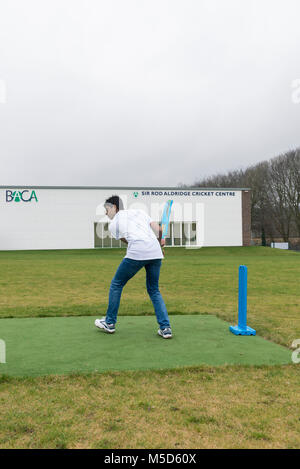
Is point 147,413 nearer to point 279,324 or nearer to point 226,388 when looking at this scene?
Answer: point 226,388

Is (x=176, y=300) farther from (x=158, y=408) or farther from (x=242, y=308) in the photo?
(x=158, y=408)

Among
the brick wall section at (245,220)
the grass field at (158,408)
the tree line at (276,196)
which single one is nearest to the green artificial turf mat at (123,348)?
the grass field at (158,408)

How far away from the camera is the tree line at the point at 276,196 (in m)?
53.6

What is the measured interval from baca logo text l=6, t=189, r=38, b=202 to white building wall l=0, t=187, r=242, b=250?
22cm

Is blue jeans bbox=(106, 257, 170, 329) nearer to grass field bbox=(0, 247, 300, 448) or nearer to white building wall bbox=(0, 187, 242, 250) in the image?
grass field bbox=(0, 247, 300, 448)

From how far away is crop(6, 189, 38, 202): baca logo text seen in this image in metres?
39.3

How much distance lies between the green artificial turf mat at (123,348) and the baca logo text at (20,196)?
3519 cm

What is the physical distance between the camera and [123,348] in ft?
15.5

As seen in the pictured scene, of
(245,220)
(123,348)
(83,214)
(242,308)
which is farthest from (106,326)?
(245,220)

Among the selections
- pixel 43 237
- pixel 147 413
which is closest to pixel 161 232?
pixel 147 413

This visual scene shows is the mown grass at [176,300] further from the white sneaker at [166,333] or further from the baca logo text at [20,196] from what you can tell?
the baca logo text at [20,196]

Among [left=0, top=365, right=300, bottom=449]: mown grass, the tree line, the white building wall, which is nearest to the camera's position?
[left=0, top=365, right=300, bottom=449]: mown grass

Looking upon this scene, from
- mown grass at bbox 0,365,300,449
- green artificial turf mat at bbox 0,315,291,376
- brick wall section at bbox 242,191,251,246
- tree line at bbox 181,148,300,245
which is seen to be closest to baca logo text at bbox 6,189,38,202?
brick wall section at bbox 242,191,251,246

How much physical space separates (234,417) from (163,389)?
0.73 metres
